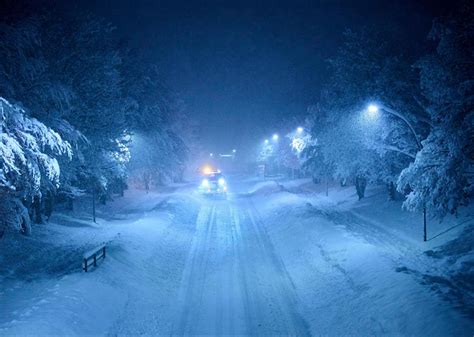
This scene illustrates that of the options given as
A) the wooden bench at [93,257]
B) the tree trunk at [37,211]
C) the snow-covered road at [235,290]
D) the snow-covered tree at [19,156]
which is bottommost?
the snow-covered road at [235,290]

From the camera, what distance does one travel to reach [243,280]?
13656 millimetres

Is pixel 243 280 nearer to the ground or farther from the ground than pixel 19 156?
nearer to the ground

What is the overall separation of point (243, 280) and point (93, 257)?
579 cm

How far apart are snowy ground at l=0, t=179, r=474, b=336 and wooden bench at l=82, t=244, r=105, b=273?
1.30ft

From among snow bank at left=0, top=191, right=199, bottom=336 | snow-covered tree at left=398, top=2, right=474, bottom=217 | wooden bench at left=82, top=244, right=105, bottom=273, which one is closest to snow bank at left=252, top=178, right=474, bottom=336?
snow-covered tree at left=398, top=2, right=474, bottom=217

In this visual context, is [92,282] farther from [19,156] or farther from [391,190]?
[391,190]

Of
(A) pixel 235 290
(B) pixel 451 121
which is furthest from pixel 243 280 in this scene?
(B) pixel 451 121

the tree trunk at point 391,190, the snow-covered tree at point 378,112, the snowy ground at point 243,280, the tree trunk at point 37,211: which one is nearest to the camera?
the snowy ground at point 243,280

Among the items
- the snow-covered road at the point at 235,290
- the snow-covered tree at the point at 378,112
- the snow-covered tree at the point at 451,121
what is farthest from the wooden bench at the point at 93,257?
the snow-covered tree at the point at 378,112

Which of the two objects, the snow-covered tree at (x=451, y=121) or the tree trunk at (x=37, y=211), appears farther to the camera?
the tree trunk at (x=37, y=211)

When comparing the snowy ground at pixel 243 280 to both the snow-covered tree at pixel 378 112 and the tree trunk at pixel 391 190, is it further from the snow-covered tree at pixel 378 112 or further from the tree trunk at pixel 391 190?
the snow-covered tree at pixel 378 112

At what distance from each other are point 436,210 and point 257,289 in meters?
7.88

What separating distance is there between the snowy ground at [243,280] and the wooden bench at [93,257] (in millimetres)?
395

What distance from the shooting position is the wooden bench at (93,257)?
469 inches
